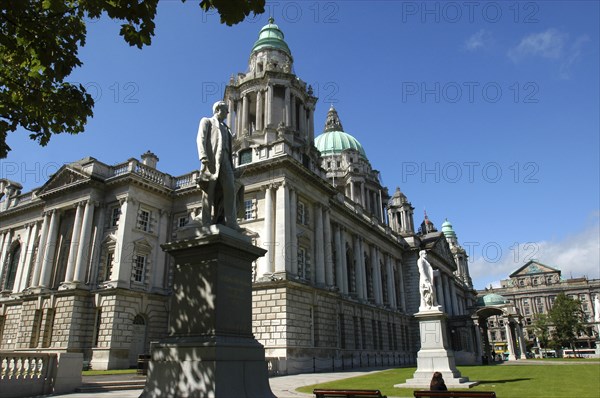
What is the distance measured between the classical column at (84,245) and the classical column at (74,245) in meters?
0.44

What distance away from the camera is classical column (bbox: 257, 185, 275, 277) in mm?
31431

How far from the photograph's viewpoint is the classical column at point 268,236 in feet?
103

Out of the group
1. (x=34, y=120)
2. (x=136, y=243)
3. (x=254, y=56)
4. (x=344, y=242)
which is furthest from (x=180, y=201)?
(x=34, y=120)

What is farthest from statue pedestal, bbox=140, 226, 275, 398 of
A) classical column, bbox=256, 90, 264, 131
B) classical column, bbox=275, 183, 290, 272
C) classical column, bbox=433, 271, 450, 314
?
classical column, bbox=433, 271, 450, 314

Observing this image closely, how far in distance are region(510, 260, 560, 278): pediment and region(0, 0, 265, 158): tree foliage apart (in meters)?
140

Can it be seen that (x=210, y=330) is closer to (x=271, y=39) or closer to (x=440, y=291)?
(x=271, y=39)

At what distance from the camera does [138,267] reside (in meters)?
35.4

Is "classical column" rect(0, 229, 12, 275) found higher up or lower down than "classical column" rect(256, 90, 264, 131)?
lower down

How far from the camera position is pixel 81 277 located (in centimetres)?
3388

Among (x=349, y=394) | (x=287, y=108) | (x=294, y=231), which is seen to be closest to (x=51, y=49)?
(x=349, y=394)

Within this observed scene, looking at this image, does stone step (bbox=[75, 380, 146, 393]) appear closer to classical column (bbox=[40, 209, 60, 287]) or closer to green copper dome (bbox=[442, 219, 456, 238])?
classical column (bbox=[40, 209, 60, 287])

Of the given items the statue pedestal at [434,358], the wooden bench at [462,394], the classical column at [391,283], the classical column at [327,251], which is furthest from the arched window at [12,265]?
the wooden bench at [462,394]

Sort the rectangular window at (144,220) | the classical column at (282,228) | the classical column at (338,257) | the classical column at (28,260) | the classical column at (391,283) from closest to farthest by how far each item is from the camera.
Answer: the classical column at (282,228) → the rectangular window at (144,220) → the classical column at (28,260) → the classical column at (338,257) → the classical column at (391,283)

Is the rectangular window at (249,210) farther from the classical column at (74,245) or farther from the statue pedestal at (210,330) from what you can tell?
the statue pedestal at (210,330)
